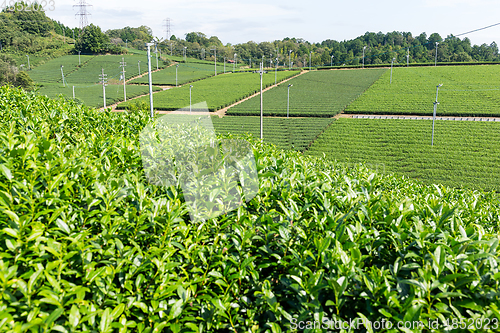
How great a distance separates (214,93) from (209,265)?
6355 cm

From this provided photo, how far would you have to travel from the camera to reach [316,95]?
60.4 meters

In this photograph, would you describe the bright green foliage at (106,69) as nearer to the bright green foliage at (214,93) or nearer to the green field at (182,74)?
the green field at (182,74)

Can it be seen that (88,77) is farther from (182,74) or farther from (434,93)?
(434,93)

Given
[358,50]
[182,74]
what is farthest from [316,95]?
[358,50]

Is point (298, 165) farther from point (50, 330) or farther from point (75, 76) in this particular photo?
point (75, 76)

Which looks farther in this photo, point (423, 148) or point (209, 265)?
point (423, 148)

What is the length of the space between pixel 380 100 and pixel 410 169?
29362 mm

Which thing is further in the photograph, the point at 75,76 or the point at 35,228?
the point at 75,76

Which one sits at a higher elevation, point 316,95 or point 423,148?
point 316,95

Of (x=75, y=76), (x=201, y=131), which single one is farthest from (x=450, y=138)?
(x=75, y=76)

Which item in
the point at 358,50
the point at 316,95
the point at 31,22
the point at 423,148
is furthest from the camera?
the point at 358,50

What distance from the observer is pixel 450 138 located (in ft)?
105

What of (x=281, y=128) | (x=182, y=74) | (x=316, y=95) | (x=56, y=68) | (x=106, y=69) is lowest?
(x=281, y=128)

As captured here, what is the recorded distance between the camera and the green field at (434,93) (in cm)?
4412
